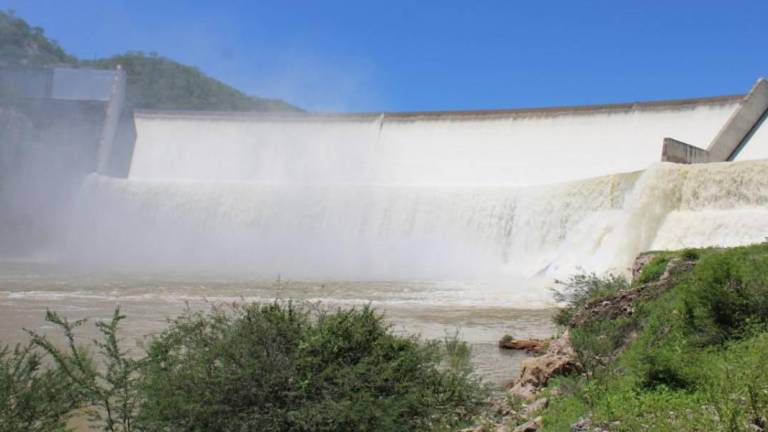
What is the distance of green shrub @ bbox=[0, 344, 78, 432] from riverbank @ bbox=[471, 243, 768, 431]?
115 inches

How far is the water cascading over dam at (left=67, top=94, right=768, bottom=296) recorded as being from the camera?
731 inches

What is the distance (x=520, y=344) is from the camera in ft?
33.1

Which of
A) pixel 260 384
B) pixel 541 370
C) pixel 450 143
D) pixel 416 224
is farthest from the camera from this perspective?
pixel 450 143

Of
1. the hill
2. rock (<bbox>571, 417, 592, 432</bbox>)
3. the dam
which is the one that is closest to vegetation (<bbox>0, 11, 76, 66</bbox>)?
the hill

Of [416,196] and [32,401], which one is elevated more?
[416,196]

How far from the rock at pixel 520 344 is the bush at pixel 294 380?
4.50 m

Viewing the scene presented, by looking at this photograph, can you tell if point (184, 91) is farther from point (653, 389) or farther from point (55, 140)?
point (653, 389)

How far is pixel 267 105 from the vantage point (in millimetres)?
80562

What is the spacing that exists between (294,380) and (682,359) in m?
2.71

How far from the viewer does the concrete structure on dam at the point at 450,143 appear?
2455 cm

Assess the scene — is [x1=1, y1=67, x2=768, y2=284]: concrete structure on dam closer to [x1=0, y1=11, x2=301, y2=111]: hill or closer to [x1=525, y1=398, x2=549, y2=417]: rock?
[x1=525, y1=398, x2=549, y2=417]: rock

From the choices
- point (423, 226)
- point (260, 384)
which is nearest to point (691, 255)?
point (260, 384)

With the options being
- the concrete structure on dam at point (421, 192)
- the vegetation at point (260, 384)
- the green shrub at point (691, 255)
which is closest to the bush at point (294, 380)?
the vegetation at point (260, 384)

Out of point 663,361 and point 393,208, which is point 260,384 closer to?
point 663,361
